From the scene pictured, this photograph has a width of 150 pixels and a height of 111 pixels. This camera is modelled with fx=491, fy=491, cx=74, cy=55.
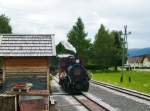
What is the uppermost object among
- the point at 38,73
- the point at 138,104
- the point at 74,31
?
the point at 74,31

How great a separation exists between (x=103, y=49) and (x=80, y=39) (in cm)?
767

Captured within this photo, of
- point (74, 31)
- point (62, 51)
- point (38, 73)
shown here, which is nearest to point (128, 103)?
point (38, 73)

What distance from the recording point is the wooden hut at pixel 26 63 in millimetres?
17625

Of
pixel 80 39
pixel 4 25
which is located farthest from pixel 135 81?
pixel 80 39

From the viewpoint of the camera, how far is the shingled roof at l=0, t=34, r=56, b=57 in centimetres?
1734

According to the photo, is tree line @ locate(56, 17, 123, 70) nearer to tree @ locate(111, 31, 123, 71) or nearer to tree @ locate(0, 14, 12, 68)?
tree @ locate(111, 31, 123, 71)

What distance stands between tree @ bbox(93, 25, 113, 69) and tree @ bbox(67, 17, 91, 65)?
288cm

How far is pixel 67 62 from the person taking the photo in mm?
39469

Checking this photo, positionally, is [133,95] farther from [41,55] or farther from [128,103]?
[41,55]

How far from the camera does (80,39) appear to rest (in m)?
113

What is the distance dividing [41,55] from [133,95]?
53.4 ft

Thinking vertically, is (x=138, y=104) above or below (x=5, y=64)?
below

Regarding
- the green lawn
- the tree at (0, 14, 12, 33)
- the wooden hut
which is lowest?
the green lawn

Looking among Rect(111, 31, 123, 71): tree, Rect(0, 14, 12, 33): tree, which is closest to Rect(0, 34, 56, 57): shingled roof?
Rect(0, 14, 12, 33): tree
